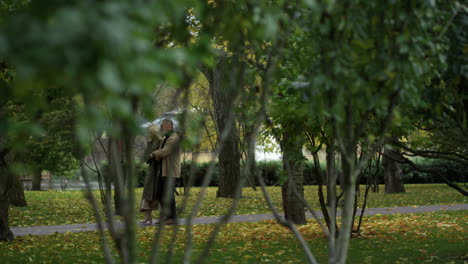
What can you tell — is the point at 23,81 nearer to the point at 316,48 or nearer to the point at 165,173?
the point at 316,48

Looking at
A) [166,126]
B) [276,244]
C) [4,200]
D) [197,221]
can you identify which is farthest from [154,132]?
[197,221]

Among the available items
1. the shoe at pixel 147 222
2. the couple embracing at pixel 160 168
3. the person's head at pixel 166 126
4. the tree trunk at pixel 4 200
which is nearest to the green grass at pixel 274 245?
the tree trunk at pixel 4 200

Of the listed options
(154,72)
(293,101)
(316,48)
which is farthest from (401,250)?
(154,72)

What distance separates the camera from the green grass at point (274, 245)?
6988mm

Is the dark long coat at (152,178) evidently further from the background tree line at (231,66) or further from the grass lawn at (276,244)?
the background tree line at (231,66)

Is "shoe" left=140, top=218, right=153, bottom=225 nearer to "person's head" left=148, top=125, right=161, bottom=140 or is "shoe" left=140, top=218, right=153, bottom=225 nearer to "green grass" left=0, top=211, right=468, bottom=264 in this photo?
"green grass" left=0, top=211, right=468, bottom=264

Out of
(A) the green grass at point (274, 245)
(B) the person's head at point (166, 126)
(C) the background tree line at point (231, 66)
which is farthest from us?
(B) the person's head at point (166, 126)

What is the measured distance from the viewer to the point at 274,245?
823 centimetres

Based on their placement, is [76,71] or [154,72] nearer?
[76,71]

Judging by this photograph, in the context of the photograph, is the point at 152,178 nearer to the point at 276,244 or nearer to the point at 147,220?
the point at 147,220

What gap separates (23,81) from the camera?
1.58m

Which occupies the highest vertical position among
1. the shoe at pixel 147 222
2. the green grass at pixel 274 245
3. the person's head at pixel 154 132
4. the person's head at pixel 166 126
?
the person's head at pixel 166 126

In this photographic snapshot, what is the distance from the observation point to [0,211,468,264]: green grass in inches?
275

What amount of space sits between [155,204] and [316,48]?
791 centimetres
